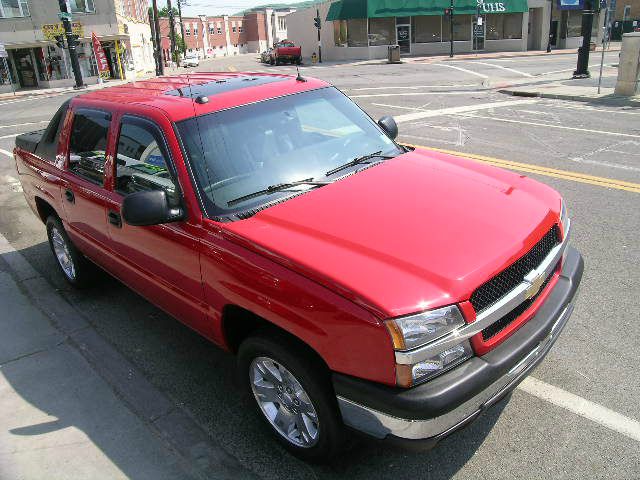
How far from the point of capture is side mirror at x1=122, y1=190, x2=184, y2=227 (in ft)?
9.96

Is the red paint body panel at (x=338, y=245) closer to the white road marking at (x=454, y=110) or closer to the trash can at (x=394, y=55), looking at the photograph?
the white road marking at (x=454, y=110)

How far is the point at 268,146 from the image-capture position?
3.50m

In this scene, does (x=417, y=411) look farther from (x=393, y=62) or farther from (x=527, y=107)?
(x=393, y=62)

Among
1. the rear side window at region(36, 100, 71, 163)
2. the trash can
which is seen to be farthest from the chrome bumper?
the trash can

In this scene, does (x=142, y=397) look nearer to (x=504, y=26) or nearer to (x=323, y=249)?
(x=323, y=249)

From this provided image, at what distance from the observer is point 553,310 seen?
2893mm

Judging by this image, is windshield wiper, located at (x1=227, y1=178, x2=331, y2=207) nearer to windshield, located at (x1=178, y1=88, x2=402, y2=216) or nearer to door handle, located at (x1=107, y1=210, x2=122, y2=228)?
windshield, located at (x1=178, y1=88, x2=402, y2=216)

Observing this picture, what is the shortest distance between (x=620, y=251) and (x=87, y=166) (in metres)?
4.84

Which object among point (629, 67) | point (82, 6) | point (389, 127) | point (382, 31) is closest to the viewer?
point (389, 127)

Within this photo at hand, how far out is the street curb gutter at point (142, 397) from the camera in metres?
3.01

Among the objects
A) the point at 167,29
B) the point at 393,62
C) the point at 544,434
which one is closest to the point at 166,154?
the point at 544,434

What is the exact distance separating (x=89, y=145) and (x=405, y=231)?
112 inches

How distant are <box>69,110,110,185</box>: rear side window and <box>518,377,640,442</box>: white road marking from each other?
10.8ft

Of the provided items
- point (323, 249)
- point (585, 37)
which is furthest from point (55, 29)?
point (323, 249)
